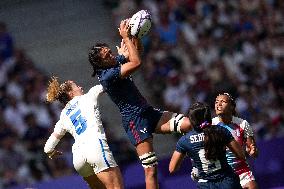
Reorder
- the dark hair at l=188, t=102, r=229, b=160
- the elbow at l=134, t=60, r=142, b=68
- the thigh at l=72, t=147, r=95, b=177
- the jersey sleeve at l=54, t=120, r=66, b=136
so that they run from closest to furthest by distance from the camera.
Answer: the dark hair at l=188, t=102, r=229, b=160 → the elbow at l=134, t=60, r=142, b=68 → the thigh at l=72, t=147, r=95, b=177 → the jersey sleeve at l=54, t=120, r=66, b=136

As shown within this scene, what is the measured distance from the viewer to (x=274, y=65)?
14516mm

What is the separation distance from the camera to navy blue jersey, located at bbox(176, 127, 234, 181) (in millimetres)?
7773

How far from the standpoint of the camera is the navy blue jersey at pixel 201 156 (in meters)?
7.77

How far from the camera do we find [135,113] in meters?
8.66

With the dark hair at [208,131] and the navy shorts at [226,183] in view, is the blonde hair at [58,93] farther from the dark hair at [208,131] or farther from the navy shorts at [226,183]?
the navy shorts at [226,183]

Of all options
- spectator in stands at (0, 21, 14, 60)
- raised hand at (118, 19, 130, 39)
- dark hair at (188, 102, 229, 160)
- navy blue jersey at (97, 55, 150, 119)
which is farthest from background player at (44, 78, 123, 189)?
spectator in stands at (0, 21, 14, 60)

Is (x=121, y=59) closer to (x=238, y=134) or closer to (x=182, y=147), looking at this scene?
(x=182, y=147)

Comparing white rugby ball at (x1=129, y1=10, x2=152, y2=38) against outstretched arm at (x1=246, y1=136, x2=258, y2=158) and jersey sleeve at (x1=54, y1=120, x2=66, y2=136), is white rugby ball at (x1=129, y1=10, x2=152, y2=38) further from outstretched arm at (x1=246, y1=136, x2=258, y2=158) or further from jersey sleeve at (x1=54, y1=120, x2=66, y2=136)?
outstretched arm at (x1=246, y1=136, x2=258, y2=158)

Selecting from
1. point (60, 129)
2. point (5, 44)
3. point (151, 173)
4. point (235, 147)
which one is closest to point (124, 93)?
point (151, 173)

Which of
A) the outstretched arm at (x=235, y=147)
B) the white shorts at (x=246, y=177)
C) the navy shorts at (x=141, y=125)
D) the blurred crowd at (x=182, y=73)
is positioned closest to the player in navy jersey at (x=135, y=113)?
the navy shorts at (x=141, y=125)

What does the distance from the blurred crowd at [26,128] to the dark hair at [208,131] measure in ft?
17.3

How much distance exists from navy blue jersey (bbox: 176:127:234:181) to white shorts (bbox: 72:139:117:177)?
115 cm

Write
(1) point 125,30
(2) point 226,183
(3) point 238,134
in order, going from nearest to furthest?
(2) point 226,183
(1) point 125,30
(3) point 238,134

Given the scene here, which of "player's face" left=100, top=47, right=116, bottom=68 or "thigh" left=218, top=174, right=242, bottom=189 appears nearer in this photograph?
"thigh" left=218, top=174, right=242, bottom=189
